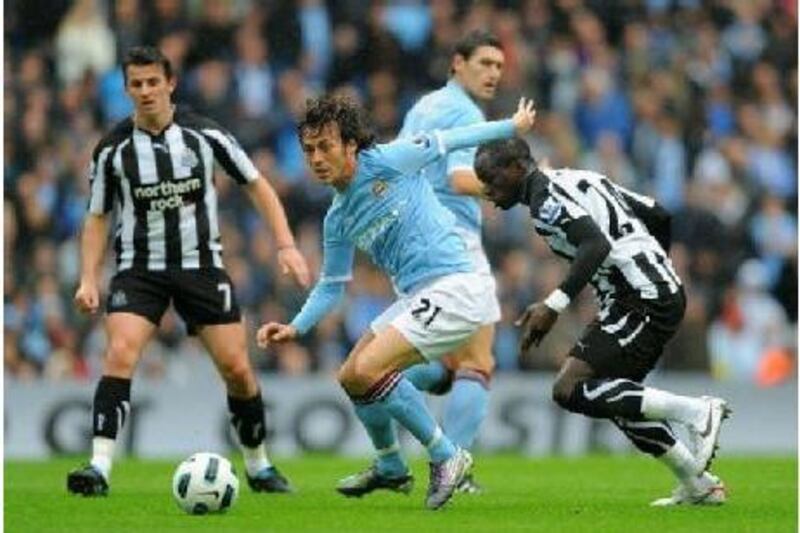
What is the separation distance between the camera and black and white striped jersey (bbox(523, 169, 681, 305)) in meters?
9.84

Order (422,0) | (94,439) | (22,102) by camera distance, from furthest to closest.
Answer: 1. (422,0)
2. (22,102)
3. (94,439)

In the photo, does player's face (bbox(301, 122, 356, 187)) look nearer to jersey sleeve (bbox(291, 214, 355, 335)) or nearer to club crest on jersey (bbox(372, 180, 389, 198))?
club crest on jersey (bbox(372, 180, 389, 198))

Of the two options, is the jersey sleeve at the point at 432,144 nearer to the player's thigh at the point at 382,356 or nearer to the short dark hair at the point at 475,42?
the player's thigh at the point at 382,356

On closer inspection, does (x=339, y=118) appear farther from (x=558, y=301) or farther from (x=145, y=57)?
(x=145, y=57)

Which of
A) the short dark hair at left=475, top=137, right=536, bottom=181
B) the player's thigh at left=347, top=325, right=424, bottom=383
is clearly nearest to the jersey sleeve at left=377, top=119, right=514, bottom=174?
the short dark hair at left=475, top=137, right=536, bottom=181

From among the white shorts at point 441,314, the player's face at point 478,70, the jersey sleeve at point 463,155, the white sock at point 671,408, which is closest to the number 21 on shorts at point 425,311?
the white shorts at point 441,314

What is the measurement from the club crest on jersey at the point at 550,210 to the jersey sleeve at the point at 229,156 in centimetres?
196

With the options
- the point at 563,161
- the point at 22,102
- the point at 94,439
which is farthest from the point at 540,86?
the point at 94,439

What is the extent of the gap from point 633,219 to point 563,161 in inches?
359

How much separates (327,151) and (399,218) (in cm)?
46

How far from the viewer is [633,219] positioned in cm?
1009

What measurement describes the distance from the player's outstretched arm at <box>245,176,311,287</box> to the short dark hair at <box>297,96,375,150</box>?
0.81 m

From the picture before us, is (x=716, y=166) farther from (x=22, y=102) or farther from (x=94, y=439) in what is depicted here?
(x=94, y=439)

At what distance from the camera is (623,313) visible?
398 inches
